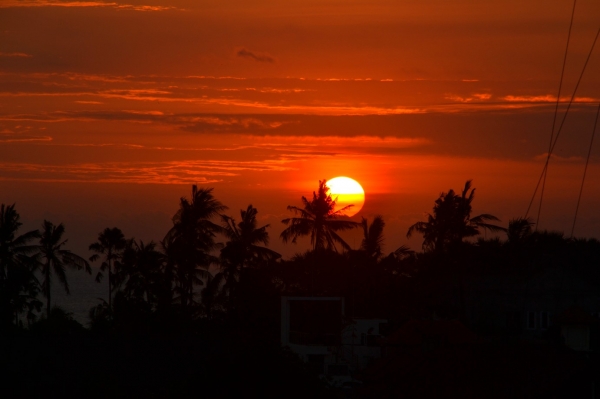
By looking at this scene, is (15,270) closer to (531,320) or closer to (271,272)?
(271,272)

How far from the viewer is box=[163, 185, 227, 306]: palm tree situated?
56.8 m

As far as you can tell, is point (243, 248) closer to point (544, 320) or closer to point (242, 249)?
point (242, 249)

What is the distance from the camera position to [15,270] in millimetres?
58250

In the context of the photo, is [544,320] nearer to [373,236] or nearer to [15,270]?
[373,236]

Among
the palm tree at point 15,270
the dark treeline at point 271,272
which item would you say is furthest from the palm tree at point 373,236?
the palm tree at point 15,270

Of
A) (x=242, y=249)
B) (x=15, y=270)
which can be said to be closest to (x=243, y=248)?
(x=242, y=249)

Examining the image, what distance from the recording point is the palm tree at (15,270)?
2197 inches

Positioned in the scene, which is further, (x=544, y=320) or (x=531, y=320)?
(x=531, y=320)

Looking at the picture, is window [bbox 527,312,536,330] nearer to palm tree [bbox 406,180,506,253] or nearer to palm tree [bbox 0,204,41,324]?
palm tree [bbox 406,180,506,253]

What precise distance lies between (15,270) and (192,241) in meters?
11.7

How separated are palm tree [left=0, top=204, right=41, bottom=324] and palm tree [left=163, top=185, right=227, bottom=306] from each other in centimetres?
928

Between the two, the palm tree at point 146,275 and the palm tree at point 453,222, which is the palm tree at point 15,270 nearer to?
the palm tree at point 146,275

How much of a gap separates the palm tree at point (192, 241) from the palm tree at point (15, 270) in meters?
9.28

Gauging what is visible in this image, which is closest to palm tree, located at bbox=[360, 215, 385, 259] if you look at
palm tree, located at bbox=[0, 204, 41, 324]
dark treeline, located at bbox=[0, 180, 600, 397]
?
dark treeline, located at bbox=[0, 180, 600, 397]
